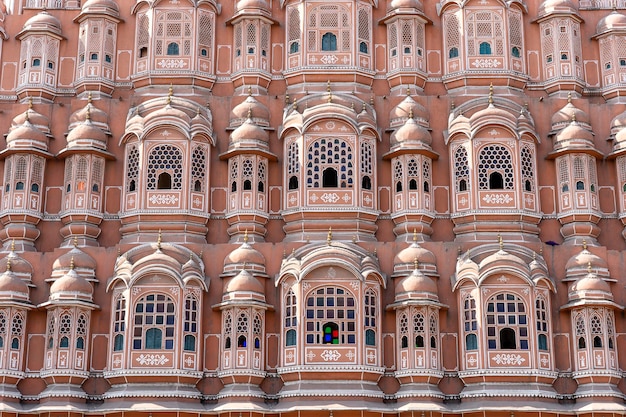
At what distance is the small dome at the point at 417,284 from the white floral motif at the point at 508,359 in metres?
2.89

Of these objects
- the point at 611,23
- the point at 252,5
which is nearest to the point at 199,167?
the point at 252,5

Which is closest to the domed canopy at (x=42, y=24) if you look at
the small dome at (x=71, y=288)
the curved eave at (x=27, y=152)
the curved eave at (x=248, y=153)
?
the curved eave at (x=27, y=152)

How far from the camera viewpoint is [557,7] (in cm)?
3953

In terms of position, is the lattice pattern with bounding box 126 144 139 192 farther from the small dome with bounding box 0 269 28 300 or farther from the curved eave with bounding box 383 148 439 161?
the curved eave with bounding box 383 148 439 161

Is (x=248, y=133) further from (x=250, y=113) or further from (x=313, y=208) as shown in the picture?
(x=313, y=208)

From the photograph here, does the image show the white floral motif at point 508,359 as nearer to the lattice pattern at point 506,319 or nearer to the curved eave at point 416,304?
the lattice pattern at point 506,319

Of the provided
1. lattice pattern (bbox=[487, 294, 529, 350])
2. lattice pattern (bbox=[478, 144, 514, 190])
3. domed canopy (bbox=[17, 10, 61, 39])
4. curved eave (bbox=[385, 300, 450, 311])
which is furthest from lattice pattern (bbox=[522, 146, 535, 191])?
domed canopy (bbox=[17, 10, 61, 39])

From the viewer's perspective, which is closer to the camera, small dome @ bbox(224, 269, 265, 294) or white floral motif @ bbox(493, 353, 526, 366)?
white floral motif @ bbox(493, 353, 526, 366)

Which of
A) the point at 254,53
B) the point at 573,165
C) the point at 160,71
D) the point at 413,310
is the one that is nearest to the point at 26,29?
the point at 160,71

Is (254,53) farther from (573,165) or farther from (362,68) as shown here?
(573,165)

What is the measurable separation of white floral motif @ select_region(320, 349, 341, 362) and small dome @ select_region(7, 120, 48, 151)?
42.9 ft

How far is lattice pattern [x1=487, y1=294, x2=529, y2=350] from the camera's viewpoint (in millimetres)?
33125

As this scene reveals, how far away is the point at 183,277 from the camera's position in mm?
33719

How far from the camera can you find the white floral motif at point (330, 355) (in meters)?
32.9
